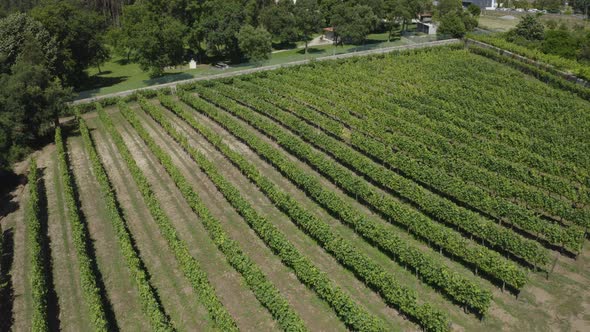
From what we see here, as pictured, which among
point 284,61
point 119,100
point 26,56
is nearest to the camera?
point 26,56

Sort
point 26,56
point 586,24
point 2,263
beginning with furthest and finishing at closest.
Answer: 1. point 586,24
2. point 26,56
3. point 2,263

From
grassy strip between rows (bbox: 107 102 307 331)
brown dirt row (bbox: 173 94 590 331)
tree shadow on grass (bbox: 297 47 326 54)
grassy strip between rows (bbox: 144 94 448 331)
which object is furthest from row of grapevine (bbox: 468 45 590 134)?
grassy strip between rows (bbox: 107 102 307 331)

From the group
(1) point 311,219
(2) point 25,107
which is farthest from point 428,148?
(2) point 25,107

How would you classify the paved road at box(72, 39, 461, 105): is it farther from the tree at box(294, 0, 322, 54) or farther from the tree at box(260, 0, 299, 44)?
the tree at box(260, 0, 299, 44)

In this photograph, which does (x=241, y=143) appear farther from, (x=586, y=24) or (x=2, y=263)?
(x=586, y=24)

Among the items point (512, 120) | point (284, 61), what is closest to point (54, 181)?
point (284, 61)

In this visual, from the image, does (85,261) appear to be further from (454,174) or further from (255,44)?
(255,44)

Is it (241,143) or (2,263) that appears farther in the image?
(241,143)

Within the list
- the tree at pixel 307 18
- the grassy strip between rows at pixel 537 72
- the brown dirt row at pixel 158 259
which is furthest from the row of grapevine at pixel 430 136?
the tree at pixel 307 18
